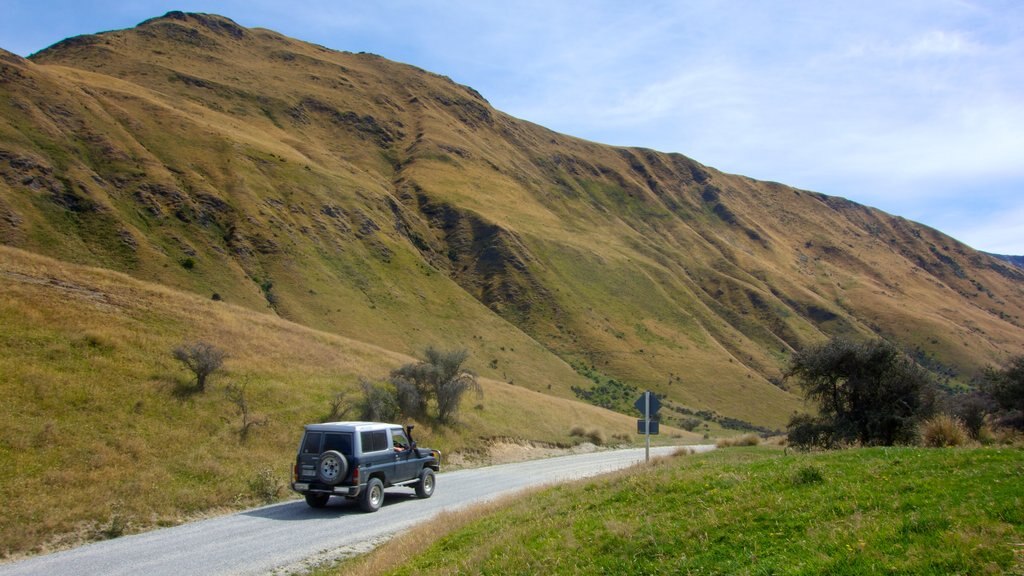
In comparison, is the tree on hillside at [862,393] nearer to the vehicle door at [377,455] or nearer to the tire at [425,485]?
the tire at [425,485]

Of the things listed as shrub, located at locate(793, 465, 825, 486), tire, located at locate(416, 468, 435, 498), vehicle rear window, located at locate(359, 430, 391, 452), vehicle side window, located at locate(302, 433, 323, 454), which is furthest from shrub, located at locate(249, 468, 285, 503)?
shrub, located at locate(793, 465, 825, 486)

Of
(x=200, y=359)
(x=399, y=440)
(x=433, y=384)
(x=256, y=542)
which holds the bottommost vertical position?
(x=256, y=542)

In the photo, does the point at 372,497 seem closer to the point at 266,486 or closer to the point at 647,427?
the point at 266,486

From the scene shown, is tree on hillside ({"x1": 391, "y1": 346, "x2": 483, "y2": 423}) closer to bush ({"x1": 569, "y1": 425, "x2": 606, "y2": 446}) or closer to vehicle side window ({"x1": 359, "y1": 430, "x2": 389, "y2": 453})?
bush ({"x1": 569, "y1": 425, "x2": 606, "y2": 446})

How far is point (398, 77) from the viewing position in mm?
170625

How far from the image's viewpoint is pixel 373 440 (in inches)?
684

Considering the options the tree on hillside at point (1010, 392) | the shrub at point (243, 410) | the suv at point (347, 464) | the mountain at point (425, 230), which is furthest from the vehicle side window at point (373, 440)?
the mountain at point (425, 230)

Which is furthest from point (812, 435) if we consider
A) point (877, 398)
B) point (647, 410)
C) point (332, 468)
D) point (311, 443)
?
point (311, 443)

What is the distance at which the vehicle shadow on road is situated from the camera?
52.3 ft

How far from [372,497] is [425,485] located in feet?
8.68

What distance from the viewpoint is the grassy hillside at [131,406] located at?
575 inches

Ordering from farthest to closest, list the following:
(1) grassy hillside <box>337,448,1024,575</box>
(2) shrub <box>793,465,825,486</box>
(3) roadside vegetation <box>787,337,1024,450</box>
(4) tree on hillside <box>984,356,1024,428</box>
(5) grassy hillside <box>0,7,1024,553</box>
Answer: (4) tree on hillside <box>984,356,1024,428</box>, (3) roadside vegetation <box>787,337,1024,450</box>, (5) grassy hillside <box>0,7,1024,553</box>, (2) shrub <box>793,465,825,486</box>, (1) grassy hillside <box>337,448,1024,575</box>

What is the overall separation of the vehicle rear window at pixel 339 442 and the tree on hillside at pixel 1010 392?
2390 cm

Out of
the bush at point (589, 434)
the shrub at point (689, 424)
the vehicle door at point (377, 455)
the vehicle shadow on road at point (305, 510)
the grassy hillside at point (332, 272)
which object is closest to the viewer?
the vehicle shadow on road at point (305, 510)
